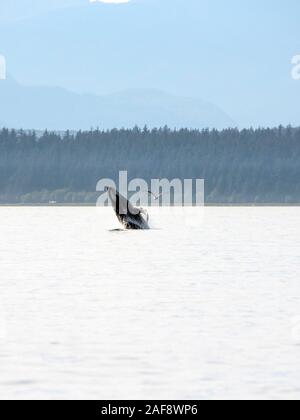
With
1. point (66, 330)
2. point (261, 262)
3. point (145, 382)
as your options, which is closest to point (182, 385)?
point (145, 382)

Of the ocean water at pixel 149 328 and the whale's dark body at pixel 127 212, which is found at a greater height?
the whale's dark body at pixel 127 212

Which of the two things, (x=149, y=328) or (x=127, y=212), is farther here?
(x=127, y=212)

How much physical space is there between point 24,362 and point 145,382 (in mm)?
→ 2797

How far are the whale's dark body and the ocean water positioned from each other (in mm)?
22407

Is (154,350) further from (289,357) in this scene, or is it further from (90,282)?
(90,282)

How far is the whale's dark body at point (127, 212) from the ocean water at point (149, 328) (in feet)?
73.5

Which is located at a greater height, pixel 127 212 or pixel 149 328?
pixel 127 212

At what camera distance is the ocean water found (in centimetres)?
2028

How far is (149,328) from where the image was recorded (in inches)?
1042

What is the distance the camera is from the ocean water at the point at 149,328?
20.3 m

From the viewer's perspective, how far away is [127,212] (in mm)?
77750

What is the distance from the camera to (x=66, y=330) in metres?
26.1

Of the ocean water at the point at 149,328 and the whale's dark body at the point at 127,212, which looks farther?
the whale's dark body at the point at 127,212

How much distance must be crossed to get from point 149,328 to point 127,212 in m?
51.3
